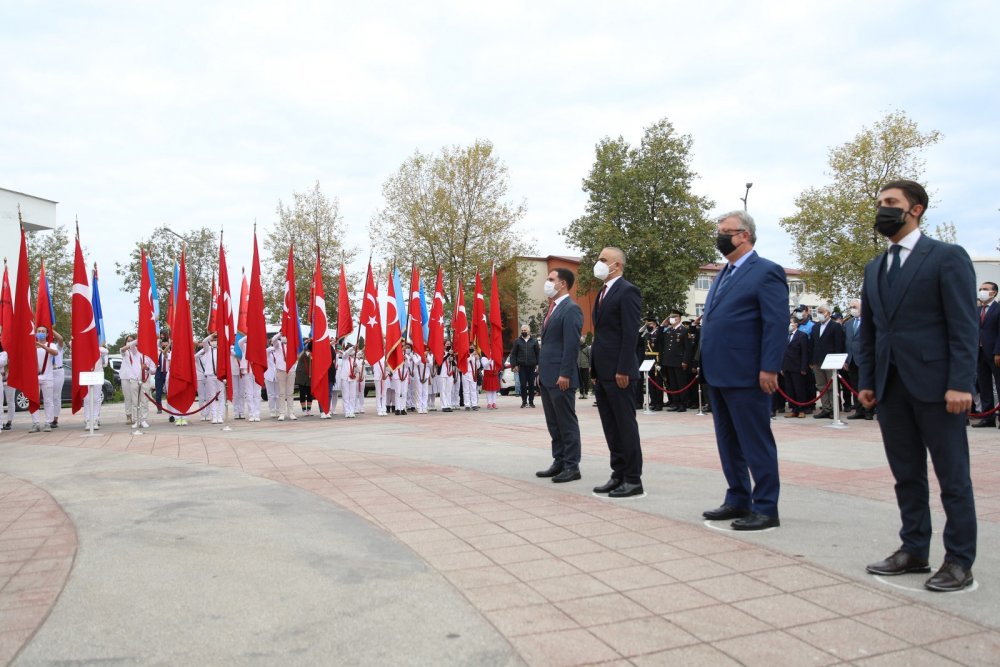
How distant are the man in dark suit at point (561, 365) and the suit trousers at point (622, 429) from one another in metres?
0.57

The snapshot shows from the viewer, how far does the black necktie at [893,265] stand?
167 inches

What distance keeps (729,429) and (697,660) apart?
2.80 m

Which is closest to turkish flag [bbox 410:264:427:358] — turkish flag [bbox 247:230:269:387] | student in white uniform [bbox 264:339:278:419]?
student in white uniform [bbox 264:339:278:419]

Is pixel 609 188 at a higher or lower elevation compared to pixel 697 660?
higher

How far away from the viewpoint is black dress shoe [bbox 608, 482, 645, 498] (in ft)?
21.3

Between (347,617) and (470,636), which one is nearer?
(470,636)

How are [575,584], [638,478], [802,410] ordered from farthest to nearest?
[802,410], [638,478], [575,584]

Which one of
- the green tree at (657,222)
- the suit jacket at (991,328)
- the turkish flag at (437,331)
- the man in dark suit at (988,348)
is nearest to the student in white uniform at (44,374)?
the turkish flag at (437,331)

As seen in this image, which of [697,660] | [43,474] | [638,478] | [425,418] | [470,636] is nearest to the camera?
[697,660]

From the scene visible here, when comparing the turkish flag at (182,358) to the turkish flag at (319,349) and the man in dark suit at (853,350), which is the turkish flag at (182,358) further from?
the man in dark suit at (853,350)

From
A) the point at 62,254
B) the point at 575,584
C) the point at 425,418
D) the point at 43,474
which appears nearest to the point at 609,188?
the point at 62,254

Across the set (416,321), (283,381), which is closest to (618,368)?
(283,381)

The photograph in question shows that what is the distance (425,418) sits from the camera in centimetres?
1727

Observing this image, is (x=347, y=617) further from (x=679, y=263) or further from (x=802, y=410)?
(x=679, y=263)
